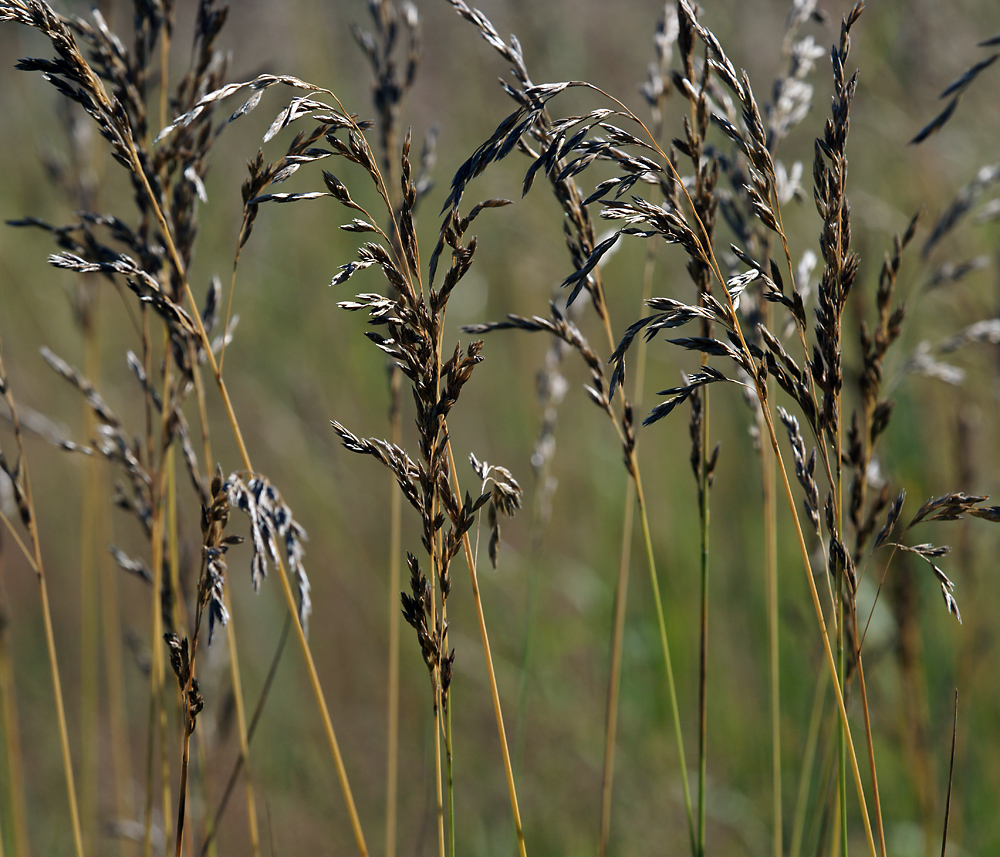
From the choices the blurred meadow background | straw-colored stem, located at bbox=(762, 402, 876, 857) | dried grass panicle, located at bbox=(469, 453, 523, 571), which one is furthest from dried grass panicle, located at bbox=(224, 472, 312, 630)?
the blurred meadow background

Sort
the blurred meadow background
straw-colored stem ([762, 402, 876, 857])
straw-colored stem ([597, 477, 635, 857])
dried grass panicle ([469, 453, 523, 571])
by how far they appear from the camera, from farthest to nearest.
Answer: the blurred meadow background → straw-colored stem ([597, 477, 635, 857]) → dried grass panicle ([469, 453, 523, 571]) → straw-colored stem ([762, 402, 876, 857])

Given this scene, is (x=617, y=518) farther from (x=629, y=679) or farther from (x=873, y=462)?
(x=873, y=462)

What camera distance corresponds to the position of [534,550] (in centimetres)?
150

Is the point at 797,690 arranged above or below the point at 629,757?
above

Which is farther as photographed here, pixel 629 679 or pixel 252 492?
pixel 629 679

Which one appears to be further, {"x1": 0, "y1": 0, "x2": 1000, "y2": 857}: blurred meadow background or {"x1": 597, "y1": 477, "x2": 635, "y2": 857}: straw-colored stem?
{"x1": 0, "y1": 0, "x2": 1000, "y2": 857}: blurred meadow background

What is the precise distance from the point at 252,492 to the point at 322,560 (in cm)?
242

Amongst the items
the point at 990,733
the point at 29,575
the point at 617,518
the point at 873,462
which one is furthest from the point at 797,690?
the point at 29,575

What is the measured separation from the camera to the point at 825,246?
0.80 m

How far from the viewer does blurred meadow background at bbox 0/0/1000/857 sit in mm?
1765

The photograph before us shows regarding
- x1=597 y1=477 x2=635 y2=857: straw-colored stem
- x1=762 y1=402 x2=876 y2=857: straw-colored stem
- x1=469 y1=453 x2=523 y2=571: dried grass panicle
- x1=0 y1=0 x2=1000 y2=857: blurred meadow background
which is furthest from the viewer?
x1=0 y1=0 x2=1000 y2=857: blurred meadow background

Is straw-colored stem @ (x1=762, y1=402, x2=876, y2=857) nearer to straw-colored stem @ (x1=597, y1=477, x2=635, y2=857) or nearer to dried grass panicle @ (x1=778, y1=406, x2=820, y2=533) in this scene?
dried grass panicle @ (x1=778, y1=406, x2=820, y2=533)

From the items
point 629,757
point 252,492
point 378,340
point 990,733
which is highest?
point 378,340

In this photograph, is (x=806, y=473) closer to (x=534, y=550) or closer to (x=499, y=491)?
(x=499, y=491)
